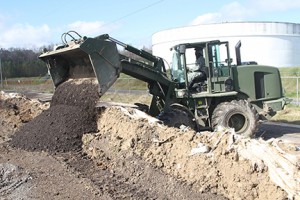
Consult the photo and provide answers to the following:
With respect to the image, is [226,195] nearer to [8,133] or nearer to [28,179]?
[28,179]

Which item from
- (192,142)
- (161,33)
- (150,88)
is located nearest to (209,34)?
(161,33)

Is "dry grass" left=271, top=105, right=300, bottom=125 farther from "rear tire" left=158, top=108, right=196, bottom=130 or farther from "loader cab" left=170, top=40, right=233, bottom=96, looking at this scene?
"rear tire" left=158, top=108, right=196, bottom=130

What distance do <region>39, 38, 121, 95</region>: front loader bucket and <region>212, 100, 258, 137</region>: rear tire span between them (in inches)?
127

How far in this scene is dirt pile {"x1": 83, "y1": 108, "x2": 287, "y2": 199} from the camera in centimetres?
555

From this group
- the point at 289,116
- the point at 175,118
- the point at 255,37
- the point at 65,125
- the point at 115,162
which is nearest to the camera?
the point at 115,162

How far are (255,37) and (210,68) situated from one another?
43631mm

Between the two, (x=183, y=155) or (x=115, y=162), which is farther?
(x=115, y=162)

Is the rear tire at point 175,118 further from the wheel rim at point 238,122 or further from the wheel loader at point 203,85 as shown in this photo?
the wheel rim at point 238,122

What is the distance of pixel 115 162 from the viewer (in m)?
7.44

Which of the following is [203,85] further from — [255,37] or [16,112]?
[255,37]

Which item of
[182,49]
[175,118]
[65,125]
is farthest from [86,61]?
[175,118]

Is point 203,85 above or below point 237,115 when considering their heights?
above

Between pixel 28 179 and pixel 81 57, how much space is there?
4.81 meters

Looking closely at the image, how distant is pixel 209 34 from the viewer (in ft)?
171
